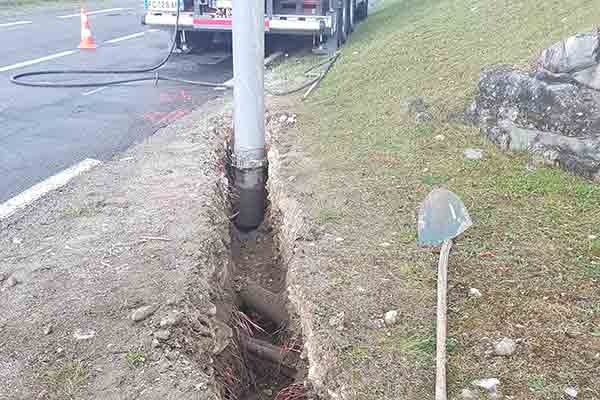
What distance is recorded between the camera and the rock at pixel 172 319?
300 centimetres

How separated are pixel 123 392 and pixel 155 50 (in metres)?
9.36

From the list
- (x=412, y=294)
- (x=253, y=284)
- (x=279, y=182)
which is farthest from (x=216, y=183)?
(x=412, y=294)

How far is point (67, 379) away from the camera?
266 cm

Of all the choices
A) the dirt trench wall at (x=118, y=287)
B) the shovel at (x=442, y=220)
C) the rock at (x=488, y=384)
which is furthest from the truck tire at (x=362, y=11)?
the rock at (x=488, y=384)

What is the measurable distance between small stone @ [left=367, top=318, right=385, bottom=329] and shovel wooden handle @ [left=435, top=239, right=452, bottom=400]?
0.30m

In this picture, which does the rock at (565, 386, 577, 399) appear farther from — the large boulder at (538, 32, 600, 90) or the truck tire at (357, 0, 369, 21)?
the truck tire at (357, 0, 369, 21)

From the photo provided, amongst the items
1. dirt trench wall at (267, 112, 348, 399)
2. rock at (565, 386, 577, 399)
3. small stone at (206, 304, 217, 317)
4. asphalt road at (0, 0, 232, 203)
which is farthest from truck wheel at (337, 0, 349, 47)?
rock at (565, 386, 577, 399)

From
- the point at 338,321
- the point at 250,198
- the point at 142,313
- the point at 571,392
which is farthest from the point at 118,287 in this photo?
the point at 571,392

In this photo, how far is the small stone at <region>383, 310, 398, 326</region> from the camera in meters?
2.88

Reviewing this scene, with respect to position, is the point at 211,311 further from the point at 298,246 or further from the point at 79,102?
the point at 79,102

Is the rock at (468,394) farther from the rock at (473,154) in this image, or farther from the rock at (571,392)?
the rock at (473,154)

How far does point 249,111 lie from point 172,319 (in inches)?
78.7

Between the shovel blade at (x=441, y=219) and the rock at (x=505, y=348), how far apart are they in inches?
33.8

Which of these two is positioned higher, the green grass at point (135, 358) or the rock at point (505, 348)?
the rock at point (505, 348)
